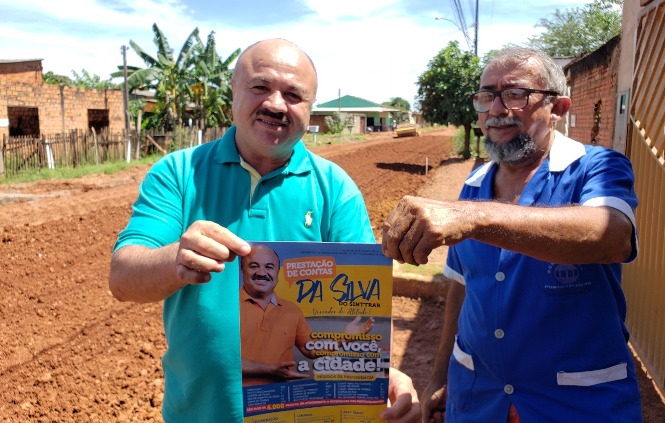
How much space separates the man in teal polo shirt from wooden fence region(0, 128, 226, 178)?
16.3 meters

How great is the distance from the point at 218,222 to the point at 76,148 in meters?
19.2

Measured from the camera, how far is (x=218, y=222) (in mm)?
2059

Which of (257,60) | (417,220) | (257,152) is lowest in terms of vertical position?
(417,220)

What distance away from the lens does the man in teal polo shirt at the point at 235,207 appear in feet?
6.58

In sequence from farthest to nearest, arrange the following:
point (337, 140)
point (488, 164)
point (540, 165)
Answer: point (337, 140)
point (488, 164)
point (540, 165)

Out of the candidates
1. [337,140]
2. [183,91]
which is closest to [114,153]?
[183,91]

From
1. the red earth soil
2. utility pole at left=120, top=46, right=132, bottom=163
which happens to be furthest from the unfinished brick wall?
utility pole at left=120, top=46, right=132, bottom=163

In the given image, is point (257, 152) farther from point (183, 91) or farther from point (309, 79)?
point (183, 91)

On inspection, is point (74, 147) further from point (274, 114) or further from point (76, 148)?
point (274, 114)

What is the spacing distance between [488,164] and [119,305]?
5224mm

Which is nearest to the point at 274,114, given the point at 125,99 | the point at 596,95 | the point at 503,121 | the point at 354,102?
the point at 503,121

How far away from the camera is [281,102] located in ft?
6.70

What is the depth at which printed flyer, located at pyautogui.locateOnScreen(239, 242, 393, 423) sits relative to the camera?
1.61 m

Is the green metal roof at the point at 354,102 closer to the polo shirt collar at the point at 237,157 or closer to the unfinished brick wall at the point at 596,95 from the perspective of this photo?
the unfinished brick wall at the point at 596,95
